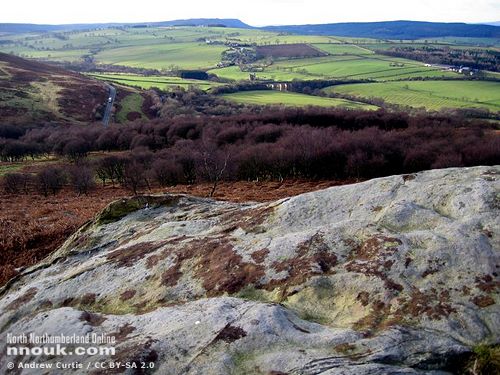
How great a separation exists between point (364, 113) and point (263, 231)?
111005 millimetres

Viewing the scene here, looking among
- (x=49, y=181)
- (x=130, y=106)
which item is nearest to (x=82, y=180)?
(x=49, y=181)

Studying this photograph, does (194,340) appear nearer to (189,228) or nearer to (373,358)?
(373,358)

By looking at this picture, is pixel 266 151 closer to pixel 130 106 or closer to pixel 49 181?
pixel 49 181

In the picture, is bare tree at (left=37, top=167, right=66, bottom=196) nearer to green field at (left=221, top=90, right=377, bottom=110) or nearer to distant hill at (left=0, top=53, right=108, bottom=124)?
distant hill at (left=0, top=53, right=108, bottom=124)

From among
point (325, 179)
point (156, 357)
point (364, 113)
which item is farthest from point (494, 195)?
point (364, 113)

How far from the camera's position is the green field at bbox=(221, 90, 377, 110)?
150 metres

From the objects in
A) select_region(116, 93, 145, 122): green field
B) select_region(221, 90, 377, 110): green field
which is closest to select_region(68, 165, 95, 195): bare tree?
select_region(116, 93, 145, 122): green field

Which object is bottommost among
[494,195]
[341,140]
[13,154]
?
[13,154]

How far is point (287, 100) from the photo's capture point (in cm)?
16062

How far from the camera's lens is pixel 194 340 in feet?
37.6

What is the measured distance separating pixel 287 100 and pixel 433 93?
182 feet

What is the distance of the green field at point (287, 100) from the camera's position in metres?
150

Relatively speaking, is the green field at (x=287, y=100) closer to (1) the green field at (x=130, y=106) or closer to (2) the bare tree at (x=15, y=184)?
(1) the green field at (x=130, y=106)

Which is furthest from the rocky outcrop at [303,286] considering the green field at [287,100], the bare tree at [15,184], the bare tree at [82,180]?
the green field at [287,100]
